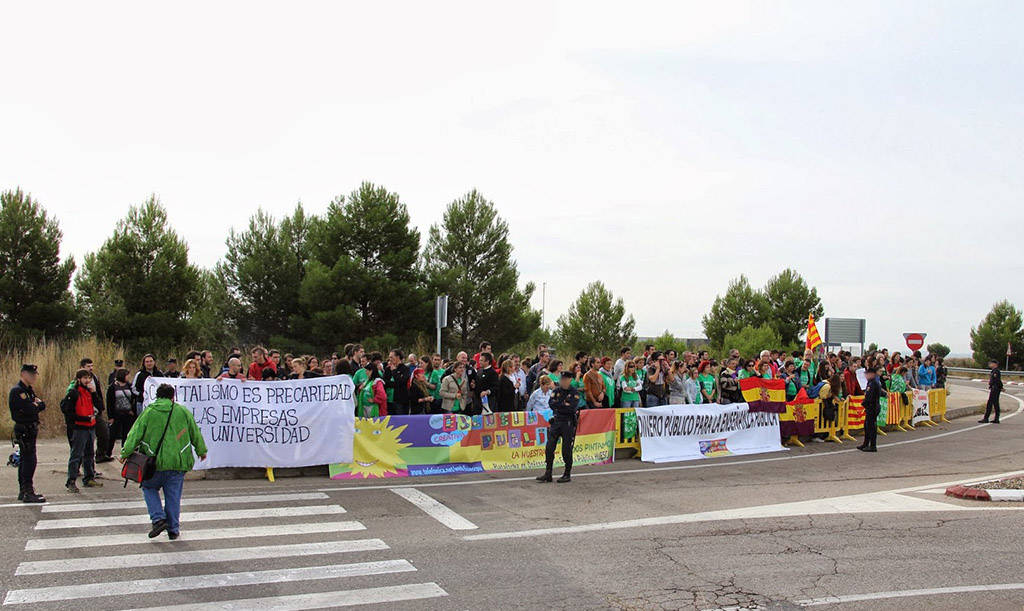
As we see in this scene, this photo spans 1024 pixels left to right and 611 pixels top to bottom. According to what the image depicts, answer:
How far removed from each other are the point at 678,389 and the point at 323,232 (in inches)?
1054

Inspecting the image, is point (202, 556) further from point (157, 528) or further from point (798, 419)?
point (798, 419)

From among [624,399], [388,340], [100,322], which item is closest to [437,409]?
[624,399]

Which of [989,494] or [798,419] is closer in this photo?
[989,494]

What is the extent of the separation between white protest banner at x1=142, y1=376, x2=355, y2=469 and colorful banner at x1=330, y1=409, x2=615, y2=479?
354 millimetres

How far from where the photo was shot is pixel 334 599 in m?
6.46

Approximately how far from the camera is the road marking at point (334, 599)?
622cm

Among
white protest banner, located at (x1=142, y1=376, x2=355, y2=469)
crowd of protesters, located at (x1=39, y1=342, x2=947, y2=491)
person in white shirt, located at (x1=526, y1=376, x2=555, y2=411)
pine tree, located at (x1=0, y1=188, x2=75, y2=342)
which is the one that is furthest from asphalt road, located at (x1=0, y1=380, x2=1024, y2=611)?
pine tree, located at (x1=0, y1=188, x2=75, y2=342)

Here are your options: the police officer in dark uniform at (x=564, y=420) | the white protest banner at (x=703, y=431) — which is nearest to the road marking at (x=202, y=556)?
the police officer in dark uniform at (x=564, y=420)

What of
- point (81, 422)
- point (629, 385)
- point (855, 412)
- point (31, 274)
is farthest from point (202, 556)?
point (31, 274)

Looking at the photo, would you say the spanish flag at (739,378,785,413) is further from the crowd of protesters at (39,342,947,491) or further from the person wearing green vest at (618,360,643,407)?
the person wearing green vest at (618,360,643,407)

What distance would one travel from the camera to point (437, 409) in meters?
14.4

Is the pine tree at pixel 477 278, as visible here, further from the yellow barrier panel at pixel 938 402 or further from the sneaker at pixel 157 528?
the sneaker at pixel 157 528

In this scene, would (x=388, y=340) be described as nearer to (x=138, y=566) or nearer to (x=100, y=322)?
(x=100, y=322)

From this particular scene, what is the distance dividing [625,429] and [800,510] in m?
5.12
